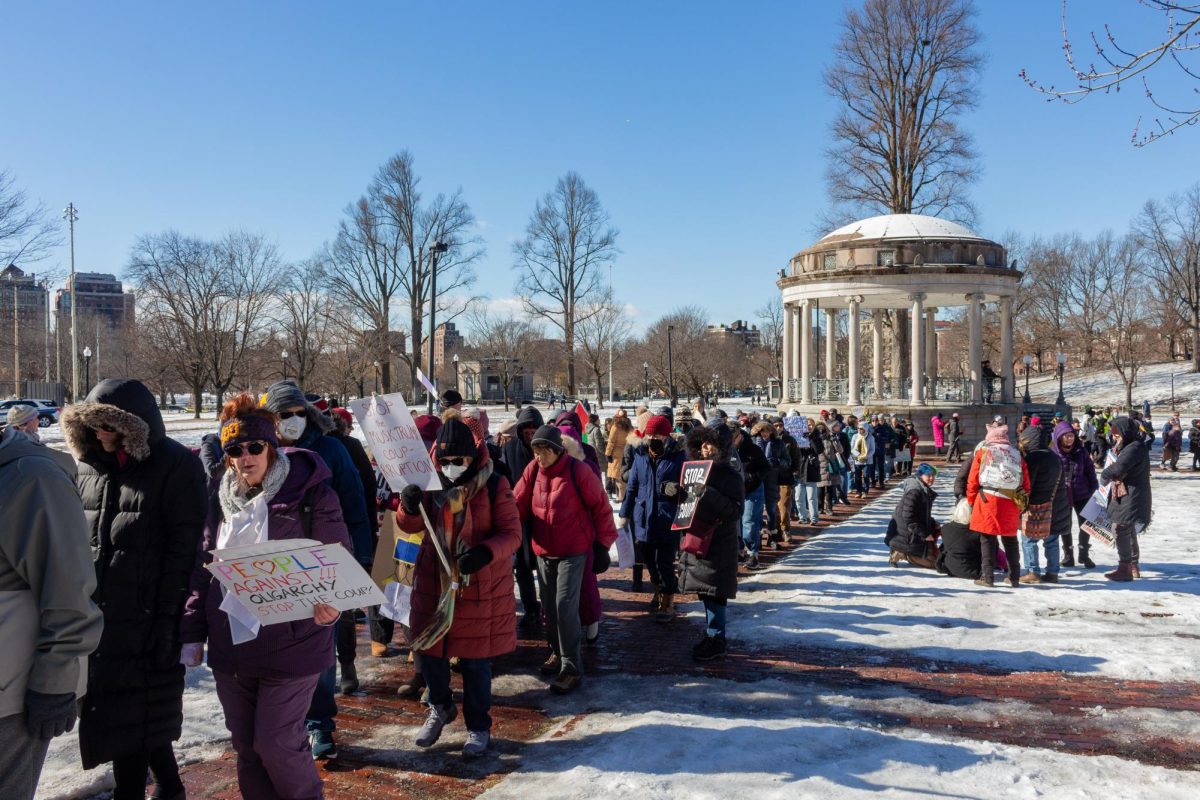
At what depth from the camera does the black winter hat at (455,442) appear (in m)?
4.73

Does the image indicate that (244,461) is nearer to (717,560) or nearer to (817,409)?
(717,560)

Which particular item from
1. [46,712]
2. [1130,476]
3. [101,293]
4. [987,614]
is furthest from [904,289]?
[101,293]

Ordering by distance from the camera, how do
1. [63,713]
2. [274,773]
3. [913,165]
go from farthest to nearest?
1. [913,165]
2. [274,773]
3. [63,713]

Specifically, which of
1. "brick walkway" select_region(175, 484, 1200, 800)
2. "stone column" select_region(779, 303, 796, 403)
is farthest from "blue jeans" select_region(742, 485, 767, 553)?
"stone column" select_region(779, 303, 796, 403)

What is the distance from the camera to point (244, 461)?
3.72m

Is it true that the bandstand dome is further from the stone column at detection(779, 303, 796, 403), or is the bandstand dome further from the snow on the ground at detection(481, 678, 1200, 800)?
the snow on the ground at detection(481, 678, 1200, 800)

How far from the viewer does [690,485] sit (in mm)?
6500

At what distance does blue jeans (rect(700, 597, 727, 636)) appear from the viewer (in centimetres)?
641

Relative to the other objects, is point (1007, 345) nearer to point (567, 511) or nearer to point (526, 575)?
point (526, 575)

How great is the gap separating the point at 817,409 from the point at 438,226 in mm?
23639

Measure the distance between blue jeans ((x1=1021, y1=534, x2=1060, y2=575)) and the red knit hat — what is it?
4.20 meters

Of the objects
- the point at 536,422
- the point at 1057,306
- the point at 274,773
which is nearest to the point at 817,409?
the point at 536,422

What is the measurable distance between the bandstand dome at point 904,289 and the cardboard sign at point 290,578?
25288 mm

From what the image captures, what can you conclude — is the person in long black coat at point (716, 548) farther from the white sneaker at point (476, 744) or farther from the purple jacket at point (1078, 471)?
the purple jacket at point (1078, 471)
